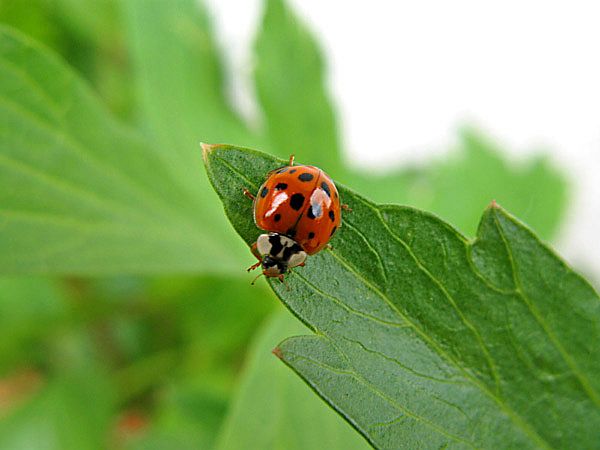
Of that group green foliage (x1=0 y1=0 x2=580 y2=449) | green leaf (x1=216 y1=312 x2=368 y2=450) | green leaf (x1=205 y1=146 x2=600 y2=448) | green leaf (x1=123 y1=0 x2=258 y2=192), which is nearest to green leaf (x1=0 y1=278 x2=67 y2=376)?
green foliage (x1=0 y1=0 x2=580 y2=449)

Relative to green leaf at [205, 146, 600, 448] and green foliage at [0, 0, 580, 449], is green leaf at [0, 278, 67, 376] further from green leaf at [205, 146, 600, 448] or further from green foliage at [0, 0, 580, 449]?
green leaf at [205, 146, 600, 448]

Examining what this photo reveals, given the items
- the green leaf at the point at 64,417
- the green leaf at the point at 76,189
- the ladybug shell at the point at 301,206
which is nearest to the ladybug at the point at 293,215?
the ladybug shell at the point at 301,206

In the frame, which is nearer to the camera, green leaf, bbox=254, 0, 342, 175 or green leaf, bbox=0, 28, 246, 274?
Result: green leaf, bbox=0, 28, 246, 274

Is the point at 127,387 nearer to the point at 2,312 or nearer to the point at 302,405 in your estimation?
the point at 2,312

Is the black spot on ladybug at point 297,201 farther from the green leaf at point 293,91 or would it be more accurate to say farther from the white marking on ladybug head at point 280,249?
the green leaf at point 293,91

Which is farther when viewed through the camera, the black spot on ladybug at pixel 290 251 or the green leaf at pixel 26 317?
the green leaf at pixel 26 317

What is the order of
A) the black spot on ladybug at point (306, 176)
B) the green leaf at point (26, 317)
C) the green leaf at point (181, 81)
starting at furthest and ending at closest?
the green leaf at point (26, 317), the green leaf at point (181, 81), the black spot on ladybug at point (306, 176)
